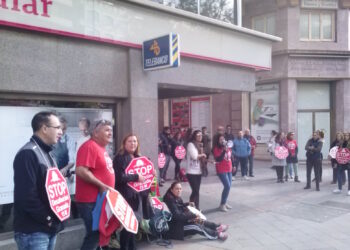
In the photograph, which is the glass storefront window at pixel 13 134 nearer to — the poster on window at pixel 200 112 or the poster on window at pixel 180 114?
the poster on window at pixel 200 112

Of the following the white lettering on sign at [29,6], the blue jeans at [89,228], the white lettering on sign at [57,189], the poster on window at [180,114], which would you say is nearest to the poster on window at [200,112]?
the poster on window at [180,114]

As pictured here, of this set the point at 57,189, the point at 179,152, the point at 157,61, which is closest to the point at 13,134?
the point at 57,189

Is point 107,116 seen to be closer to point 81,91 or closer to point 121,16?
point 81,91

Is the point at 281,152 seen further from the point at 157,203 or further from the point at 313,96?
the point at 313,96

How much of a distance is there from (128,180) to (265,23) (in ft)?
46.1

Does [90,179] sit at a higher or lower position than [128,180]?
higher

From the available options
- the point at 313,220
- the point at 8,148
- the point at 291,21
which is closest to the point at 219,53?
the point at 313,220

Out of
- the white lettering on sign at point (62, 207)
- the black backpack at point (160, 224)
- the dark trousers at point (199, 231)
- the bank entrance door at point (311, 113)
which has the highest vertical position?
the bank entrance door at point (311, 113)

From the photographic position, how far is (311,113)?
15531 millimetres

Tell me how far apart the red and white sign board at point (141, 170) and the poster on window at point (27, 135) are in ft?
2.84

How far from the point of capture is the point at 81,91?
17.5 feet

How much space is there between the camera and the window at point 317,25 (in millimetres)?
15320

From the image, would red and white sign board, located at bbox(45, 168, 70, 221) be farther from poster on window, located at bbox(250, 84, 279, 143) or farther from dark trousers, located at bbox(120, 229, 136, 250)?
poster on window, located at bbox(250, 84, 279, 143)

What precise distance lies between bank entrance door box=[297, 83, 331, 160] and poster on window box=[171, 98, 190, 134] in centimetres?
656
